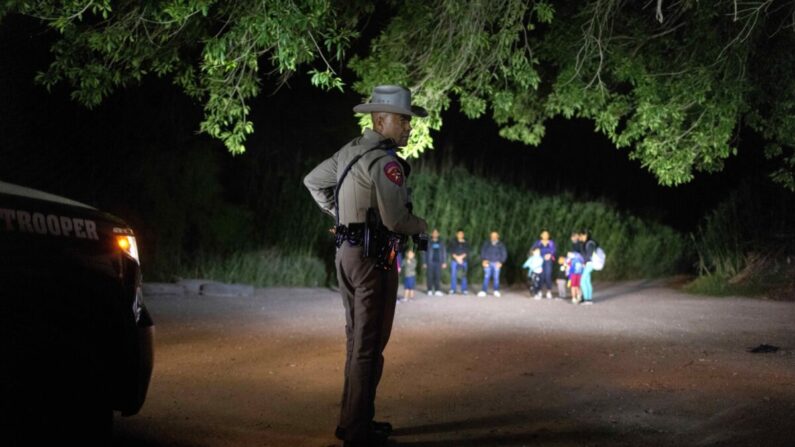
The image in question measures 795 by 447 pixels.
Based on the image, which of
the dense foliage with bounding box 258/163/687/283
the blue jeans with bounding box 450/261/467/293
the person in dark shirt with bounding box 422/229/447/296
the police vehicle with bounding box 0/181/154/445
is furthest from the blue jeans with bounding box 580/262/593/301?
A: the police vehicle with bounding box 0/181/154/445

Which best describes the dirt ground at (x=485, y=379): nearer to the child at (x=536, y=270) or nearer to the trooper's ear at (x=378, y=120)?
the trooper's ear at (x=378, y=120)

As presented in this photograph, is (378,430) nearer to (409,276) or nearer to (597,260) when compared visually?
(409,276)

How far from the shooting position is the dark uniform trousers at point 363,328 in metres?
5.75

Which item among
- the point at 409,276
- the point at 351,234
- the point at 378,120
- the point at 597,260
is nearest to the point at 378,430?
the point at 351,234

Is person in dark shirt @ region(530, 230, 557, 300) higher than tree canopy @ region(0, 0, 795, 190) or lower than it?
lower

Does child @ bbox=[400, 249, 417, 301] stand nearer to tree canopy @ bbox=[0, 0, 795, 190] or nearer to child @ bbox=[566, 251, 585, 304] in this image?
child @ bbox=[566, 251, 585, 304]

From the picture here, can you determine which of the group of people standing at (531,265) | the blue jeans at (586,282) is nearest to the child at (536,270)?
the group of people standing at (531,265)

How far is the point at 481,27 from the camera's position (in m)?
11.8

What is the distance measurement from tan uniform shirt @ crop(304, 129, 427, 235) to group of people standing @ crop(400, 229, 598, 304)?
12821 mm

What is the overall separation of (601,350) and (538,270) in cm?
905

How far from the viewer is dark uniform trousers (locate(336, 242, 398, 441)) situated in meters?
5.75

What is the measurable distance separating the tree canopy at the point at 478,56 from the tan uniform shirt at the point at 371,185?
3584 mm

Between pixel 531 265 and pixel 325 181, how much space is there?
14.4m

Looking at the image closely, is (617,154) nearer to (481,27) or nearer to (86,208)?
(481,27)
